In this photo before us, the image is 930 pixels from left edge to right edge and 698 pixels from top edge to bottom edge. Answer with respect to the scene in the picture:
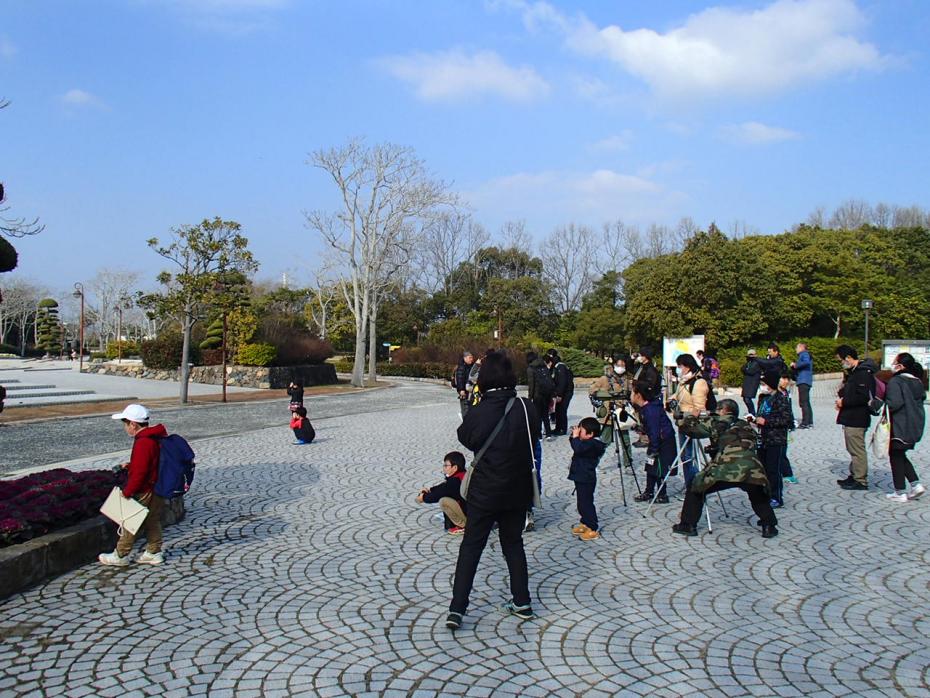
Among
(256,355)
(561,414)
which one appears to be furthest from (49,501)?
(256,355)

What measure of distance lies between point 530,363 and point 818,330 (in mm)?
33757

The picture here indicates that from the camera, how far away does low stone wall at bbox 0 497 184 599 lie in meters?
4.72

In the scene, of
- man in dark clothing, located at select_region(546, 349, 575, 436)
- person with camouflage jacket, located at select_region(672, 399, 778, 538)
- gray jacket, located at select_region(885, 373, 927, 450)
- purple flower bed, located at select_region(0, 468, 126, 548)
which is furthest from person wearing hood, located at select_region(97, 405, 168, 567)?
man in dark clothing, located at select_region(546, 349, 575, 436)

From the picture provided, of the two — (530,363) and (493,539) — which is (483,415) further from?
(530,363)

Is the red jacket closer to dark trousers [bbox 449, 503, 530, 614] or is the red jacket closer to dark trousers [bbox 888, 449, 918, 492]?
dark trousers [bbox 449, 503, 530, 614]

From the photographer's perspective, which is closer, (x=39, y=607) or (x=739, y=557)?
(x=39, y=607)

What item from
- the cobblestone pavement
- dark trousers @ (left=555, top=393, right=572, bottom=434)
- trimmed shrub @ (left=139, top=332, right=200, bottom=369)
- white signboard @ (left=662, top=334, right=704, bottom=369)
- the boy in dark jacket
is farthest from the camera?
trimmed shrub @ (left=139, top=332, right=200, bottom=369)

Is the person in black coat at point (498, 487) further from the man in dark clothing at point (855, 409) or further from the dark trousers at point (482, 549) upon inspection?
the man in dark clothing at point (855, 409)

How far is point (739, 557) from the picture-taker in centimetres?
567

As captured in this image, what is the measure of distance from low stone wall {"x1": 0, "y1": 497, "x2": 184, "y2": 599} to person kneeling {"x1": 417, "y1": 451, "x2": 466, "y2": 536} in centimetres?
267

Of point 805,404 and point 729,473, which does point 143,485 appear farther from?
point 805,404

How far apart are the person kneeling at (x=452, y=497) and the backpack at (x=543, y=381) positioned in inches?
208

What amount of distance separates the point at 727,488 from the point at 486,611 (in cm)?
282

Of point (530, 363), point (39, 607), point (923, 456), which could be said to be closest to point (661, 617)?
point (39, 607)
